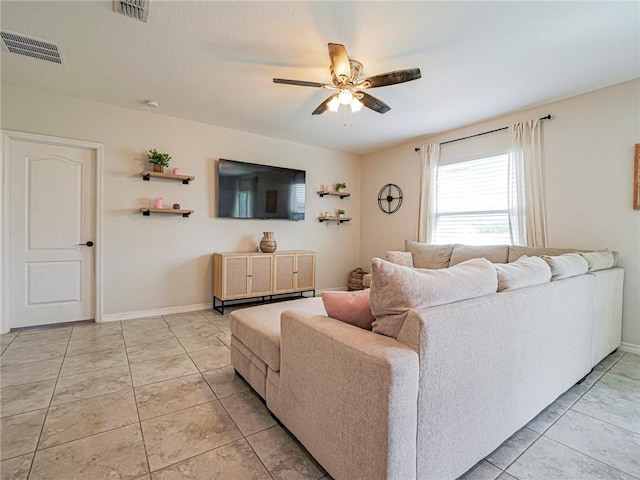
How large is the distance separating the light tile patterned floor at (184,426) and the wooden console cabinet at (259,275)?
1.29 meters

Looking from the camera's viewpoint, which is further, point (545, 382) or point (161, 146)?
point (161, 146)

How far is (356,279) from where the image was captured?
5.23 m

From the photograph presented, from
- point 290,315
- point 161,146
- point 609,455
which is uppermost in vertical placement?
point 161,146

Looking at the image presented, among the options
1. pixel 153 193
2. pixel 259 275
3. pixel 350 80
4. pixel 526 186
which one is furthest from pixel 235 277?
pixel 526 186

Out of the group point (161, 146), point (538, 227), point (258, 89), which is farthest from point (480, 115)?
point (161, 146)

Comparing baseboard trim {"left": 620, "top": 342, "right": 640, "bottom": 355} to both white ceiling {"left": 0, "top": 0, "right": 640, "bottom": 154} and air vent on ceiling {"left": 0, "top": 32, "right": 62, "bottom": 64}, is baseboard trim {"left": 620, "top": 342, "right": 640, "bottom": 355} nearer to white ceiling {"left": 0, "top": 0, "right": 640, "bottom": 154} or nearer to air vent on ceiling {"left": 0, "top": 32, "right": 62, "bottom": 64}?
white ceiling {"left": 0, "top": 0, "right": 640, "bottom": 154}

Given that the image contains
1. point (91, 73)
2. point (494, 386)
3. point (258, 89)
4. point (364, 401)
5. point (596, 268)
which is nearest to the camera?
point (364, 401)

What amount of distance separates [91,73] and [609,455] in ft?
15.5

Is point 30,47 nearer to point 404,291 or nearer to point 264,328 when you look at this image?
point 264,328

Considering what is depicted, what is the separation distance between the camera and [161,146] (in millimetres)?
3766

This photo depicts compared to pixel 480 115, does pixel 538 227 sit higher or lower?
lower

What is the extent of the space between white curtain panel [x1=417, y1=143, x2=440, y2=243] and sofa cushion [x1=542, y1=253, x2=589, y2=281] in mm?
2248

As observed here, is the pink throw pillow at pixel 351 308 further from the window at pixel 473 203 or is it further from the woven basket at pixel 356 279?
the woven basket at pixel 356 279

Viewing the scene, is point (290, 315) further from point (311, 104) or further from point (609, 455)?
point (311, 104)
